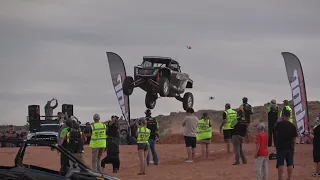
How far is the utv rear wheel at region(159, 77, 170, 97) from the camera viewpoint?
29141mm

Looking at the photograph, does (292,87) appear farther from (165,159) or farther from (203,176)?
(203,176)

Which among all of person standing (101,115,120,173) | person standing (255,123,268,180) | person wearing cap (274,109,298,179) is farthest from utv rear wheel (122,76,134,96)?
person wearing cap (274,109,298,179)

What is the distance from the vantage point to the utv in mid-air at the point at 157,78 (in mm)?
29500

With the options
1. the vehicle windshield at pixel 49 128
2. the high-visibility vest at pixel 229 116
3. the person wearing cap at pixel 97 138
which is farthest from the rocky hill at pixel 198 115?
the person wearing cap at pixel 97 138

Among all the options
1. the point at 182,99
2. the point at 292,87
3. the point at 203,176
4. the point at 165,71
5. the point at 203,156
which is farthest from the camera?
the point at 182,99

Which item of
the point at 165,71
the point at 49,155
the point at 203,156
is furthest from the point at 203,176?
the point at 165,71

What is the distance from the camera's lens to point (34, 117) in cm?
2984

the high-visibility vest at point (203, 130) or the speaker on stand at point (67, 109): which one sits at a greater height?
the speaker on stand at point (67, 109)

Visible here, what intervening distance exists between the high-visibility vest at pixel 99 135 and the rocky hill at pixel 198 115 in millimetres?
30750

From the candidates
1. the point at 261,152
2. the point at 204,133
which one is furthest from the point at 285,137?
the point at 204,133

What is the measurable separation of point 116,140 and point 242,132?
13.6 ft

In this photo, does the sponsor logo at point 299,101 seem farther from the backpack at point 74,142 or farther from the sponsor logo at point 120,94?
the backpack at point 74,142

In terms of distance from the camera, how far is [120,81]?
108 feet

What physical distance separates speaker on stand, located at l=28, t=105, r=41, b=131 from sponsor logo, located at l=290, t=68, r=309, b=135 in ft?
38.5
